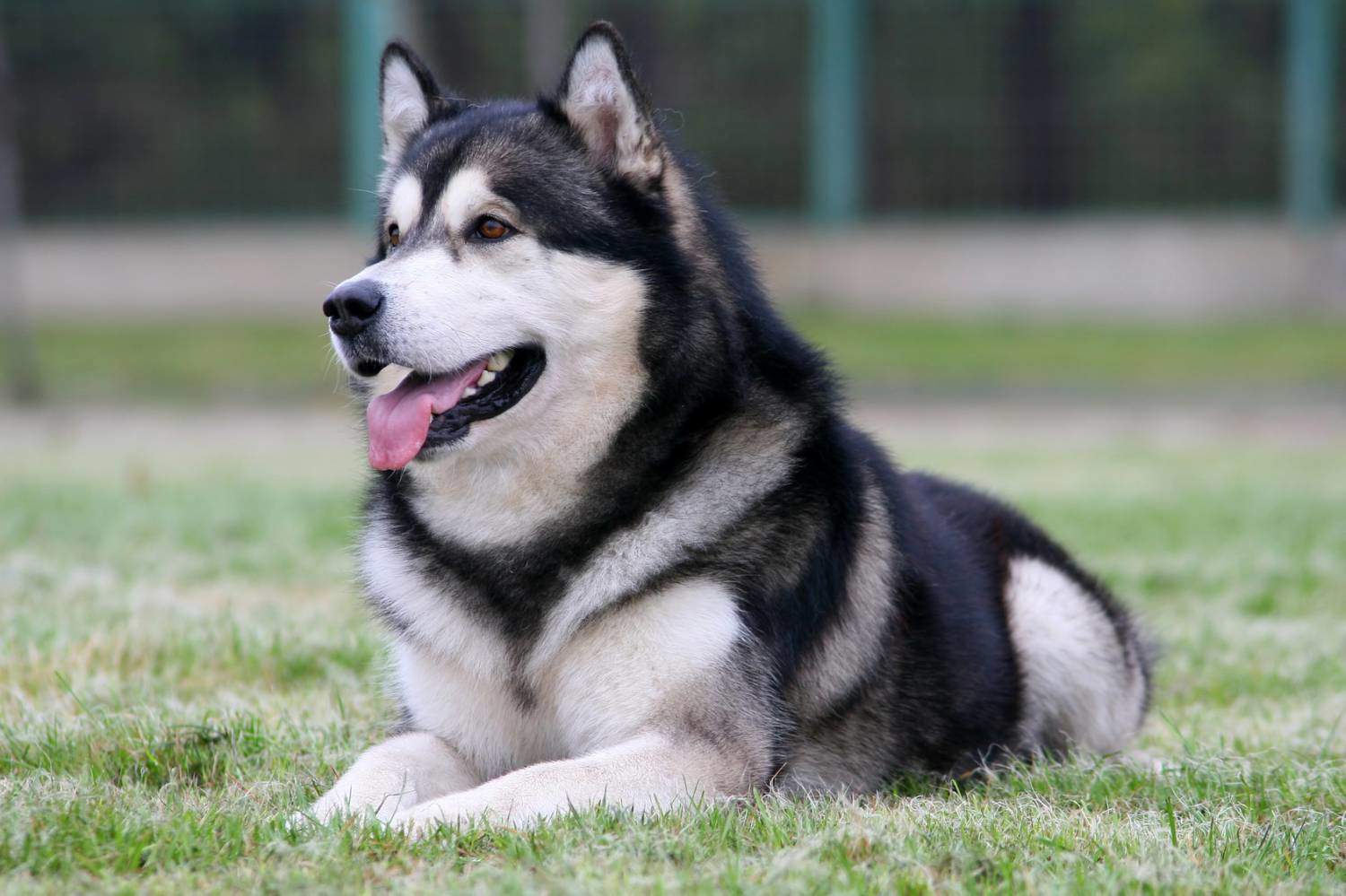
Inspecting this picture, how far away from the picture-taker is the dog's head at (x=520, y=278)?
3590mm

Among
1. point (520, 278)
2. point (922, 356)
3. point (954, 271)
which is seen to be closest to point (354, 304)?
point (520, 278)

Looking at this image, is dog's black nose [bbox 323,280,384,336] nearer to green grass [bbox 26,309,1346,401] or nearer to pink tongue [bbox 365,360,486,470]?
pink tongue [bbox 365,360,486,470]

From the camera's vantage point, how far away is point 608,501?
143 inches

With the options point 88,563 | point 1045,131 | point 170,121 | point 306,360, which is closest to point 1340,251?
point 1045,131

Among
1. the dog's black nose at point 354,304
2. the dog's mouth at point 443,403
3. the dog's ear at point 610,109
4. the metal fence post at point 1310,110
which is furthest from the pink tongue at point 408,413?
the metal fence post at point 1310,110

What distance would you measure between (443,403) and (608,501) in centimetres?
45

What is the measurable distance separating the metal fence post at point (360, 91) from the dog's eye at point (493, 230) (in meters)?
17.6

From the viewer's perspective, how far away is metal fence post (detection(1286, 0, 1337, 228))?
20.8 m

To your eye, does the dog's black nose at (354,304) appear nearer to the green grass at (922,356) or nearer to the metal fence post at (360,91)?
the green grass at (922,356)

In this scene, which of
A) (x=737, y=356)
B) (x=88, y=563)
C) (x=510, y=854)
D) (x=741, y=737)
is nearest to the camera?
(x=510, y=854)

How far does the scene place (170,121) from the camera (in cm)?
2142

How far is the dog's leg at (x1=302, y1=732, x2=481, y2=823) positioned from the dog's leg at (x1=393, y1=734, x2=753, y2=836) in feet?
0.29

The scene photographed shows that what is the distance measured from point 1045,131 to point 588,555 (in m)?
18.7

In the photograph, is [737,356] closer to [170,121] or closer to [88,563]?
[88,563]
